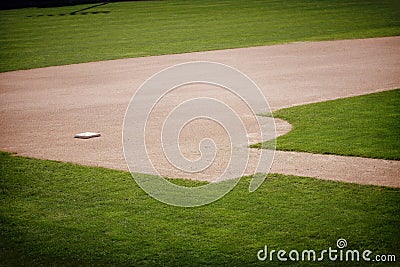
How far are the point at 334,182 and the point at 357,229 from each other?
142cm

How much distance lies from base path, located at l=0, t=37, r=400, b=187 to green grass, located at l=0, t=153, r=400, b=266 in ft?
2.45

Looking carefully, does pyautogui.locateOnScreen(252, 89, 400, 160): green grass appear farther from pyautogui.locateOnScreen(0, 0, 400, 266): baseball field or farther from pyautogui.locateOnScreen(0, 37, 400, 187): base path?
pyautogui.locateOnScreen(0, 37, 400, 187): base path

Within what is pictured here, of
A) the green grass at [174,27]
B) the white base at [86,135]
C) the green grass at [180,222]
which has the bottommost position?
the green grass at [180,222]

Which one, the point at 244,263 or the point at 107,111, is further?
the point at 107,111

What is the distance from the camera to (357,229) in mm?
6004

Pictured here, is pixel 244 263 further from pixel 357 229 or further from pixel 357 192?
pixel 357 192

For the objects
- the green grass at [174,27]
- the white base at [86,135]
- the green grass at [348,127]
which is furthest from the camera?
the green grass at [174,27]

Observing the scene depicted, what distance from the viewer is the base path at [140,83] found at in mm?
8359

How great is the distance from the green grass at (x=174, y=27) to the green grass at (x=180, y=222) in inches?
475

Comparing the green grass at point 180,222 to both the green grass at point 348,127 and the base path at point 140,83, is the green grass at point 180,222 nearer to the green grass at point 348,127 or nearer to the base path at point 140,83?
the base path at point 140,83

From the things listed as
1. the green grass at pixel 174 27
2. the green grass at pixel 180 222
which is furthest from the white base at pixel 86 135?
the green grass at pixel 174 27

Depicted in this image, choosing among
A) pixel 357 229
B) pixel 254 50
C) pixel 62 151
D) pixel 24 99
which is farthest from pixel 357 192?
pixel 254 50

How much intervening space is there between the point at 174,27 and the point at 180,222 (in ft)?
70.9

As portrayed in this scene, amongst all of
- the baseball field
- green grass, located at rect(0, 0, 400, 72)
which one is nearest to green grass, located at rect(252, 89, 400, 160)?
the baseball field
